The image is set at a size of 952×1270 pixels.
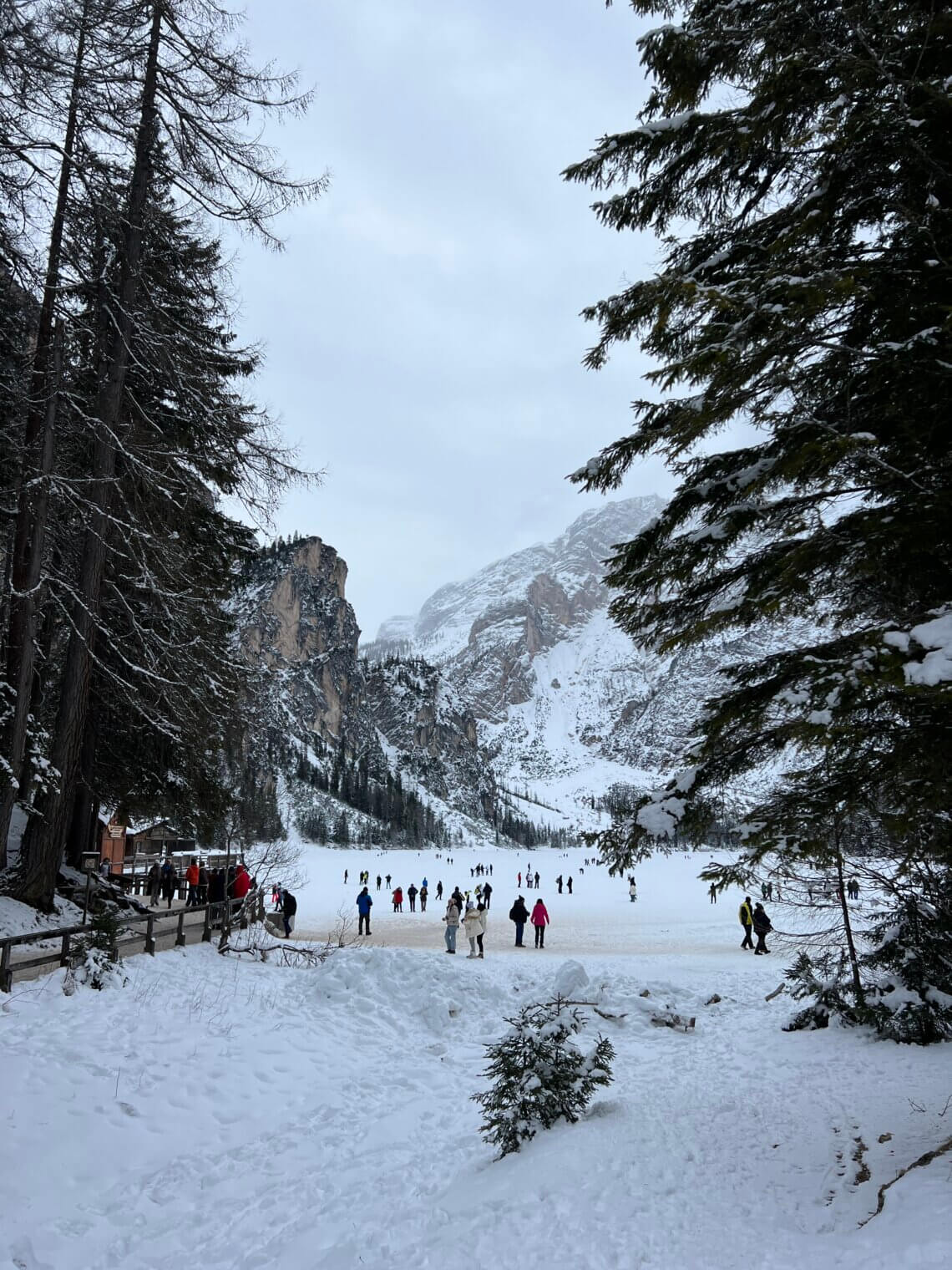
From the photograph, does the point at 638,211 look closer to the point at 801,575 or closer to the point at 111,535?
the point at 801,575

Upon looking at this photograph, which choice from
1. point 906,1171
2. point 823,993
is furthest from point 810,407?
point 823,993

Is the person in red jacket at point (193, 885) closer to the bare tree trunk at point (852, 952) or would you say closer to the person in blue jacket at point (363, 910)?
the person in blue jacket at point (363, 910)

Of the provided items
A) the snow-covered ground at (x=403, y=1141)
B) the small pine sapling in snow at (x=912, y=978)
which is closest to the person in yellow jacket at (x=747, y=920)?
the snow-covered ground at (x=403, y=1141)

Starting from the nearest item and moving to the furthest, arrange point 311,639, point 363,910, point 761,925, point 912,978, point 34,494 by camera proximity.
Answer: point 912,978, point 34,494, point 761,925, point 363,910, point 311,639

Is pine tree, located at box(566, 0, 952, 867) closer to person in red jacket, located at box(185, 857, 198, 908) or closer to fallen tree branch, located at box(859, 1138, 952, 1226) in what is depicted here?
fallen tree branch, located at box(859, 1138, 952, 1226)

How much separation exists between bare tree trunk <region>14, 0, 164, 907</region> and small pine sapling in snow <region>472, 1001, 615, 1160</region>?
686 cm

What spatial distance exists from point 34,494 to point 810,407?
31.9ft

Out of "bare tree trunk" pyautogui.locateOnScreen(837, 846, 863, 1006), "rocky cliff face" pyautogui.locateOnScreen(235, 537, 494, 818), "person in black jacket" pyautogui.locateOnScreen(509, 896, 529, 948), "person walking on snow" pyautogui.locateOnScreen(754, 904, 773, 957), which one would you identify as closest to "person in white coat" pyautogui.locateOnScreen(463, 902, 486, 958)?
"person in black jacket" pyautogui.locateOnScreen(509, 896, 529, 948)

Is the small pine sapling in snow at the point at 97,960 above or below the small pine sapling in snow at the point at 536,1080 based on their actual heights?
above

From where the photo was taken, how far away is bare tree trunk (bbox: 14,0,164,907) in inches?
391

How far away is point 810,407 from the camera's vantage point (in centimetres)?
493

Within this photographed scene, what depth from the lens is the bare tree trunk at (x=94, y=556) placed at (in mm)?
9938

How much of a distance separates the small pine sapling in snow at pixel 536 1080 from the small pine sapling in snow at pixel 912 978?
14.6 feet

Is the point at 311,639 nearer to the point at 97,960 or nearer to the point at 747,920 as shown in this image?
the point at 747,920
